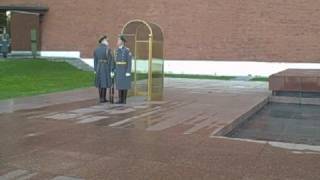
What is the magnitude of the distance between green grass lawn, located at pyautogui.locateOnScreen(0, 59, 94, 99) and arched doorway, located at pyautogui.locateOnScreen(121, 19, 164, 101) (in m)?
3.36

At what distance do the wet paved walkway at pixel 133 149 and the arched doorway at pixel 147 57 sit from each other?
3086 millimetres

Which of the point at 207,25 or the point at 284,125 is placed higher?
the point at 207,25

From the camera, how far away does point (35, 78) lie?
23.6 m

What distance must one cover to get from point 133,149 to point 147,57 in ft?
28.8

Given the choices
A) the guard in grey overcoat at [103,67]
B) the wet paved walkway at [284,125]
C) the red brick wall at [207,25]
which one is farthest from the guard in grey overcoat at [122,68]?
the red brick wall at [207,25]

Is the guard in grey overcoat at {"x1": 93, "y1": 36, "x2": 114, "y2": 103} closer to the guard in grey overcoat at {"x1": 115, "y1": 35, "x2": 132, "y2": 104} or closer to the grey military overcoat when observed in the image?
the grey military overcoat

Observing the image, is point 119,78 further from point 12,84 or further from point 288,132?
point 12,84

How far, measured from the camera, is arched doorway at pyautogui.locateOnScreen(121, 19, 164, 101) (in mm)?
16312

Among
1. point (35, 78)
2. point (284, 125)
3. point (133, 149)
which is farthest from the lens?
point (35, 78)

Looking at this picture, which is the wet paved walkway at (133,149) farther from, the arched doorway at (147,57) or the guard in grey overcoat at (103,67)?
the arched doorway at (147,57)

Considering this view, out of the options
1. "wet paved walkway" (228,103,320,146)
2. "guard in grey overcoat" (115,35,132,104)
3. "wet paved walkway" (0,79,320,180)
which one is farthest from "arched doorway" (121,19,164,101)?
"wet paved walkway" (228,103,320,146)

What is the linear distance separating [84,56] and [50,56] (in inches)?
96.0

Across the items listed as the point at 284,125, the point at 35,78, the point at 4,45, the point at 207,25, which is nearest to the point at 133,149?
the point at 284,125

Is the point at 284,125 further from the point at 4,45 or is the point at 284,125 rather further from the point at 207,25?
the point at 4,45
